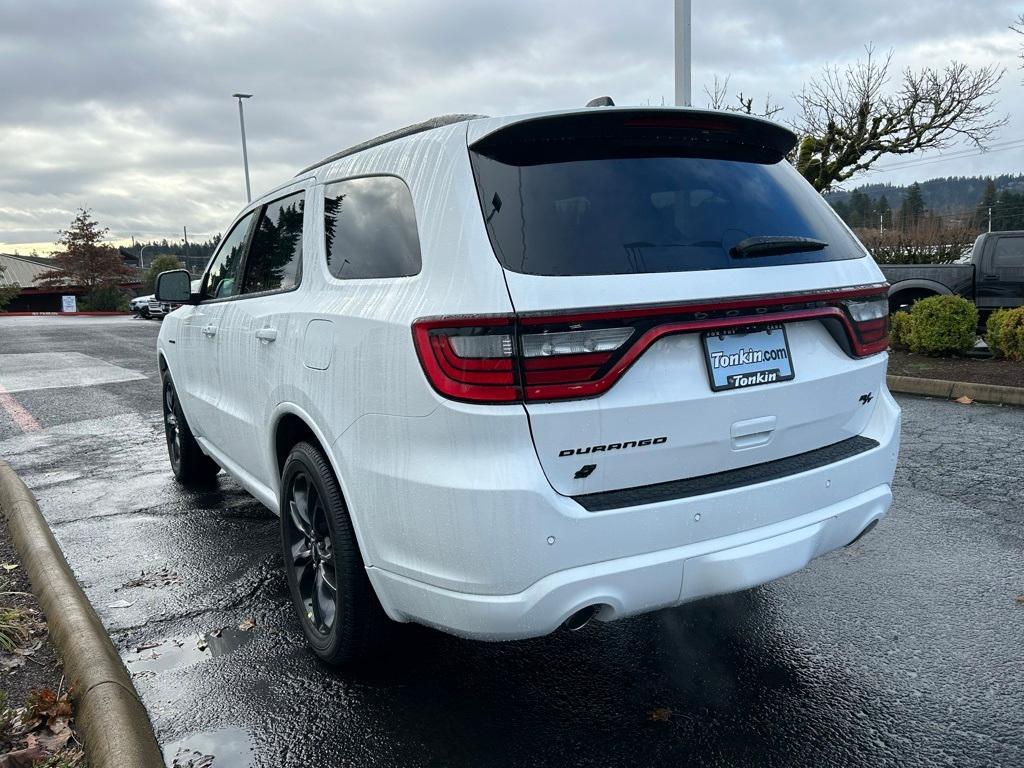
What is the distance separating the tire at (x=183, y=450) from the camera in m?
5.79

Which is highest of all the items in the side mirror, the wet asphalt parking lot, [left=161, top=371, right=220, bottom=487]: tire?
the side mirror

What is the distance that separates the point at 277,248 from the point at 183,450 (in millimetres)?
2582

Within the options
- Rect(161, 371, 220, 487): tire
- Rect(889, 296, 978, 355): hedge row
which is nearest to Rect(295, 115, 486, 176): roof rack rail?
Rect(161, 371, 220, 487): tire

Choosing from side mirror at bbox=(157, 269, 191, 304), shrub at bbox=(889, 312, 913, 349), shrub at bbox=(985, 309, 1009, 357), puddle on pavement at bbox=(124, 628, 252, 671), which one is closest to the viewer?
puddle on pavement at bbox=(124, 628, 252, 671)

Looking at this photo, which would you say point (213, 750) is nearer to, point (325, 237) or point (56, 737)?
point (56, 737)

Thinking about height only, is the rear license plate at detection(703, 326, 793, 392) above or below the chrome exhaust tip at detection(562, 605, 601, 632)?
above

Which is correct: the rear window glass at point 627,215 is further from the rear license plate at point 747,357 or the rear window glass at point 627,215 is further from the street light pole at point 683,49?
the street light pole at point 683,49

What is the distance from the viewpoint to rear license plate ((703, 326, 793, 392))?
2.50 metres

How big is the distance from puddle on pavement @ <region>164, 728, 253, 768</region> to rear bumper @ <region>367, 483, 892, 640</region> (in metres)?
0.66

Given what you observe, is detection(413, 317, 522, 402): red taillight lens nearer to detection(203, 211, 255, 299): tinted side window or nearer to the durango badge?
the durango badge

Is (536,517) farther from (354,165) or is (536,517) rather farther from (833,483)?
(354,165)

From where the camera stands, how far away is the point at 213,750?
272cm

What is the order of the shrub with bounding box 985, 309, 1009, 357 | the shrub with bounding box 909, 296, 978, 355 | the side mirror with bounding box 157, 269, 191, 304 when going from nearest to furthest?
the side mirror with bounding box 157, 269, 191, 304 < the shrub with bounding box 985, 309, 1009, 357 < the shrub with bounding box 909, 296, 978, 355

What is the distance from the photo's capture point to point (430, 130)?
2758 millimetres
